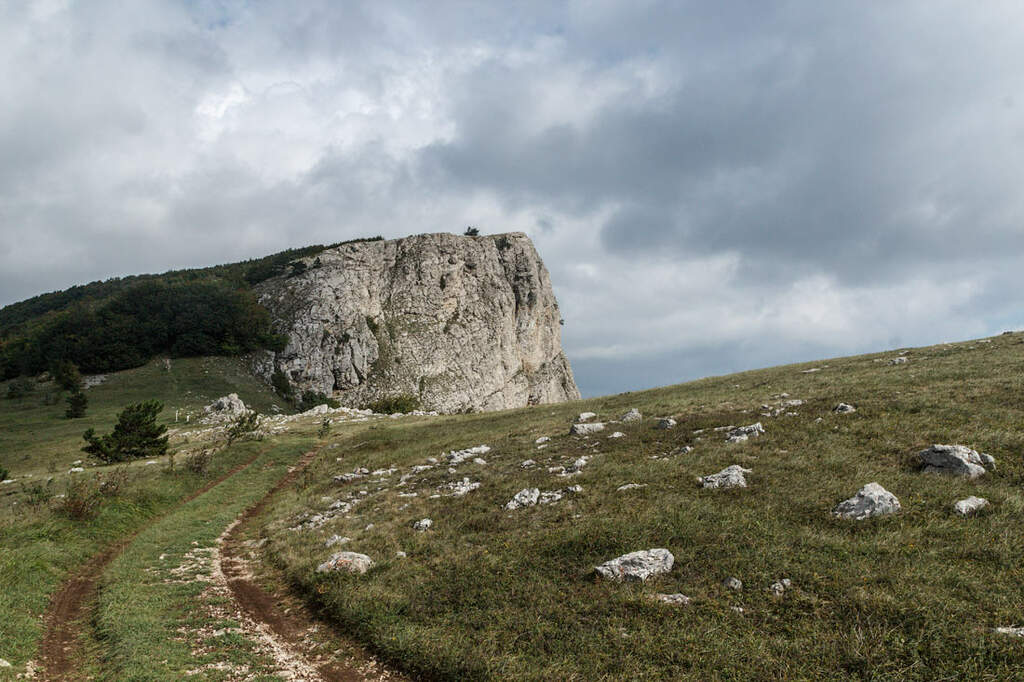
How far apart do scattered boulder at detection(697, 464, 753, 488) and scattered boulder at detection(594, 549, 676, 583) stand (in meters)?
4.14

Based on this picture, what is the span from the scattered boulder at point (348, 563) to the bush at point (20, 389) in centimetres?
7970

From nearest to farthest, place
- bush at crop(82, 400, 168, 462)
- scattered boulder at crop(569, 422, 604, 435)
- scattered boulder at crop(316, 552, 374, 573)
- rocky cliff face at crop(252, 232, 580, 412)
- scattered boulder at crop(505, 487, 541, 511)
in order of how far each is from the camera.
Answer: scattered boulder at crop(316, 552, 374, 573) < scattered boulder at crop(505, 487, 541, 511) < scattered boulder at crop(569, 422, 604, 435) < bush at crop(82, 400, 168, 462) < rocky cliff face at crop(252, 232, 580, 412)

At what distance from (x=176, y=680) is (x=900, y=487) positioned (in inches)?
665

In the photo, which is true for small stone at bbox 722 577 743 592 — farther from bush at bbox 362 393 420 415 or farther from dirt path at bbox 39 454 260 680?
bush at bbox 362 393 420 415

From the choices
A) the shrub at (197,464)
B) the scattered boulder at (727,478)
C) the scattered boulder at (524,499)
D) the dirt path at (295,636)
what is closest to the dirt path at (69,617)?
the dirt path at (295,636)

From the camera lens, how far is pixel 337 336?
327 feet

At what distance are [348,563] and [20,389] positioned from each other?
268 feet

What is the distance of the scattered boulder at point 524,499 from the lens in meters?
15.5

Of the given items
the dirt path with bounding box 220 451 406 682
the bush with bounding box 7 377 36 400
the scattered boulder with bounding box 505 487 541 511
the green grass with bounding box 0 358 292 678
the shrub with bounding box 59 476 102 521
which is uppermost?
the bush with bounding box 7 377 36 400

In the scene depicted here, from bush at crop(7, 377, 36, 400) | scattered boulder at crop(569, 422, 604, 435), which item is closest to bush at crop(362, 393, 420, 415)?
bush at crop(7, 377, 36, 400)

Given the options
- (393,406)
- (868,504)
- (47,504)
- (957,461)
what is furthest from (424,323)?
(868,504)

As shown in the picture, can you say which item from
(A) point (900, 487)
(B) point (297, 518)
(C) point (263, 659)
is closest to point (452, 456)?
(B) point (297, 518)

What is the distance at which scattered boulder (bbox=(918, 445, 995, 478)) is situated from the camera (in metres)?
12.3

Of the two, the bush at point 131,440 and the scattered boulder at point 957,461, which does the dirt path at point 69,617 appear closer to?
the scattered boulder at point 957,461
